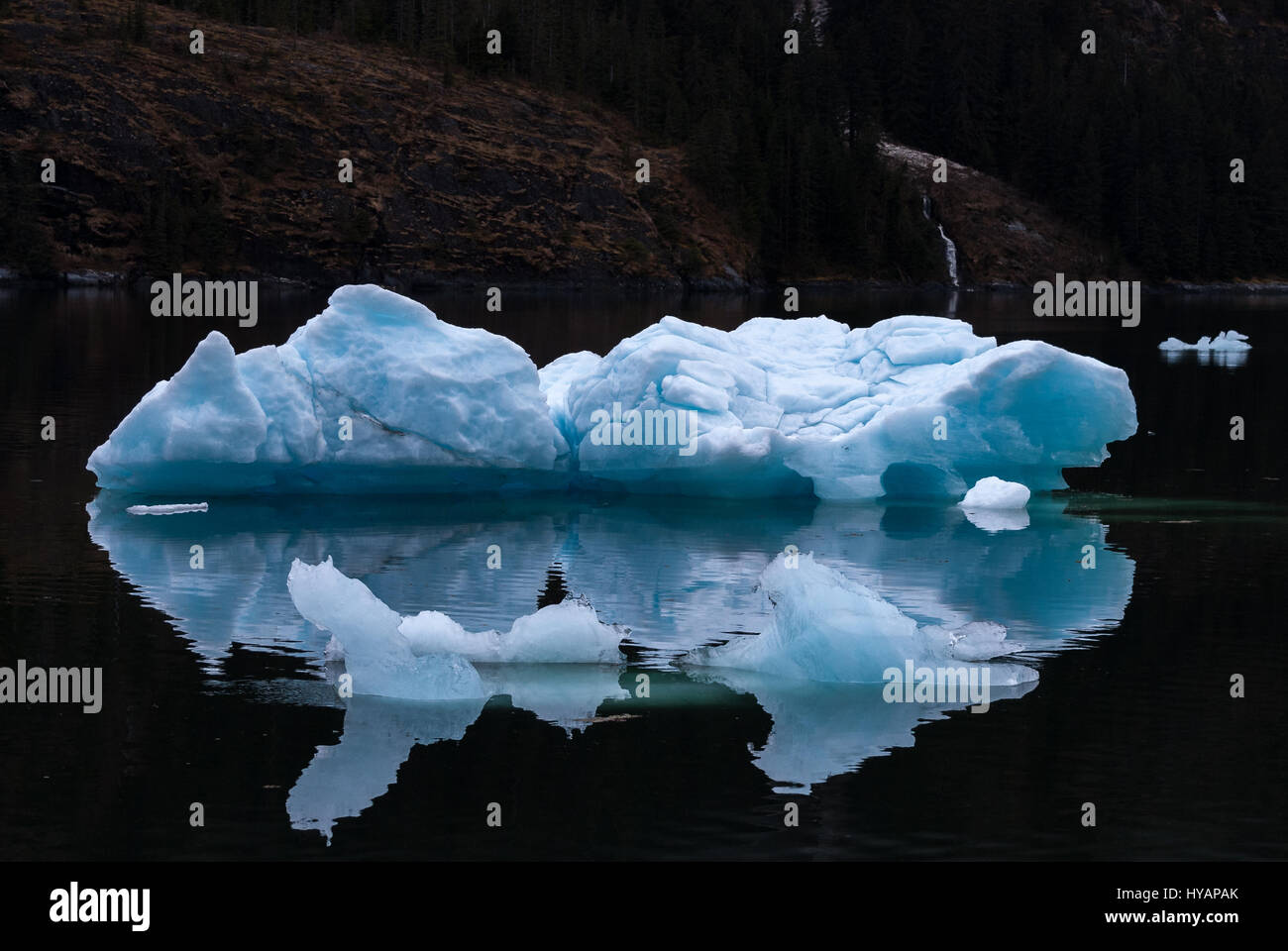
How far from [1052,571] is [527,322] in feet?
153

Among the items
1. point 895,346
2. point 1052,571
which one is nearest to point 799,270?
point 895,346

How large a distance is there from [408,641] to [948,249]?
380 feet

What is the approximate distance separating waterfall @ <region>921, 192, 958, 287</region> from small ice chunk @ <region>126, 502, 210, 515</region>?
344ft

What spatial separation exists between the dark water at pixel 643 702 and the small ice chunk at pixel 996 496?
0.42 m

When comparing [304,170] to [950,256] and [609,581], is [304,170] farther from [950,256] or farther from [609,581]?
[609,581]

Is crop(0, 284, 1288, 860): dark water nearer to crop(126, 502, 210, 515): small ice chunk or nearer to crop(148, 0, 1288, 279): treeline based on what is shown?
crop(126, 502, 210, 515): small ice chunk

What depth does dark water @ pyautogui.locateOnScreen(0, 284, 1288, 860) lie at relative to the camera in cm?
1103

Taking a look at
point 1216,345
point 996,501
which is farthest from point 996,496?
point 1216,345

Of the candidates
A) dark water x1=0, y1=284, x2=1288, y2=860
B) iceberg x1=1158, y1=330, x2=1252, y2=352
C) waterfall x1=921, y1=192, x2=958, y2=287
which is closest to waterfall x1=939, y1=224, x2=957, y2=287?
waterfall x1=921, y1=192, x2=958, y2=287

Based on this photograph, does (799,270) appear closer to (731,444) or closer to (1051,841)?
(731,444)

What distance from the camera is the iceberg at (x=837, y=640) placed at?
47.4ft

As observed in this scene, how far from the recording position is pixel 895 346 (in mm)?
26844

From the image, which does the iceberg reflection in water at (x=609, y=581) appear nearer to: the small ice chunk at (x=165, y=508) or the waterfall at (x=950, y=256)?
the small ice chunk at (x=165, y=508)

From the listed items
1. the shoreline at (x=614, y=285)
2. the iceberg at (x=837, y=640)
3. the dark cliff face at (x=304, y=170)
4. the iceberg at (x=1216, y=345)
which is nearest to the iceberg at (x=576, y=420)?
the iceberg at (x=837, y=640)
